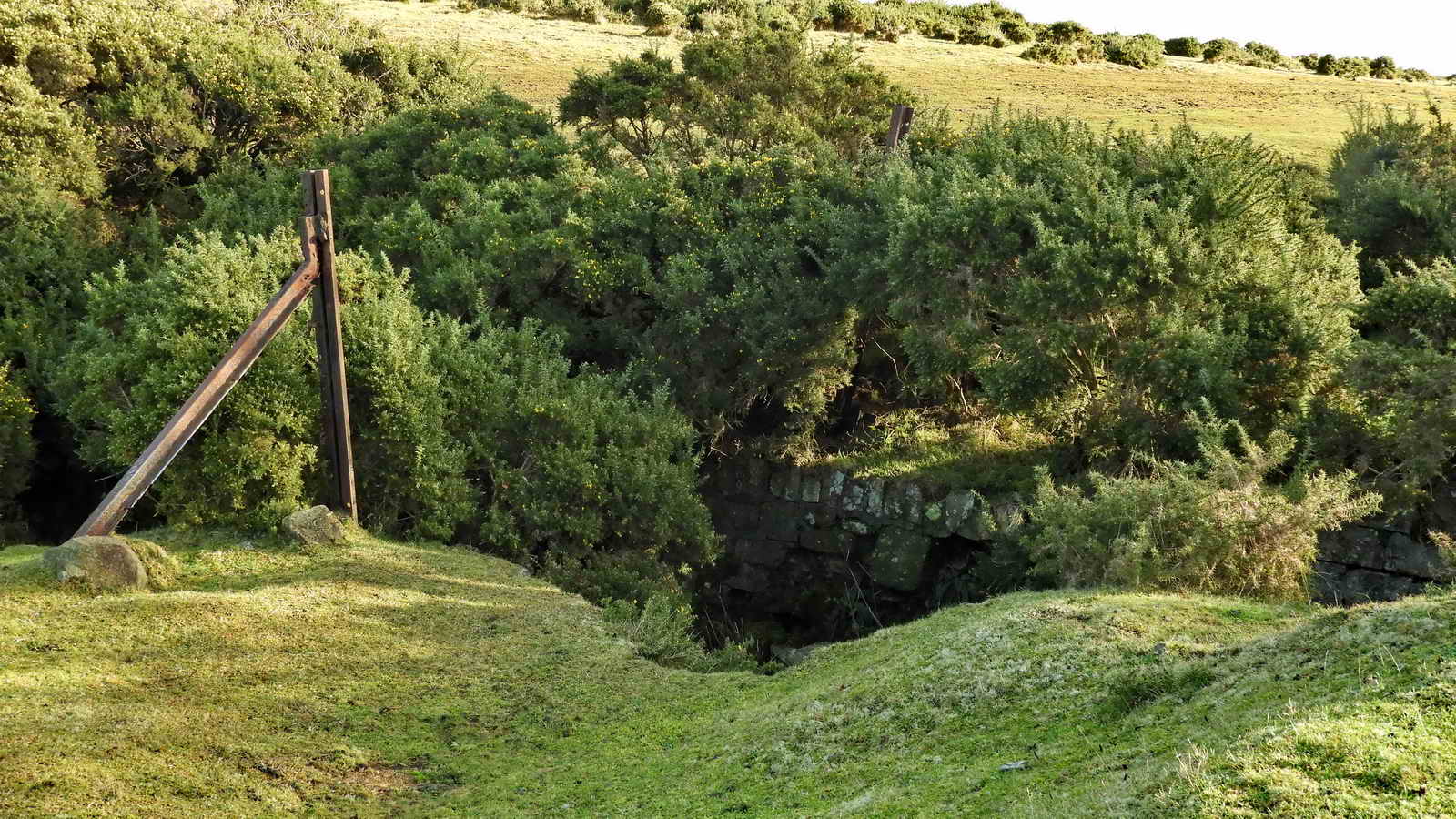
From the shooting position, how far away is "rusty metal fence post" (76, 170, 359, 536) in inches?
442

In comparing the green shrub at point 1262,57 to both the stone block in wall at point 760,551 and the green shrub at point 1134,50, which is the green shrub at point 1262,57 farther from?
the stone block in wall at point 760,551

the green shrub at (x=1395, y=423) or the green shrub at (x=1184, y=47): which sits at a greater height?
the green shrub at (x=1184, y=47)

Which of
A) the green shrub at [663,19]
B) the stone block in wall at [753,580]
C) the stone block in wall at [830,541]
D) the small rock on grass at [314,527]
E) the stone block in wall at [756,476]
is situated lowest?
the stone block in wall at [753,580]

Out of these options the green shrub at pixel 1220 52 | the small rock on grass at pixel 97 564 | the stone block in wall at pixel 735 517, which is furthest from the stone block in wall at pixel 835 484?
the green shrub at pixel 1220 52

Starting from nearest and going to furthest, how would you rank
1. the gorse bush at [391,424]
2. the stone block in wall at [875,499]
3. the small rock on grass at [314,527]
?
1. the small rock on grass at [314,527]
2. the gorse bush at [391,424]
3. the stone block in wall at [875,499]

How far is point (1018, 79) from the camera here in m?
40.2

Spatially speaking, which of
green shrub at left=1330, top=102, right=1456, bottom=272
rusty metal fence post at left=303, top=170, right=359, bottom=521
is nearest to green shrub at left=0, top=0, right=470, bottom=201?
rusty metal fence post at left=303, top=170, right=359, bottom=521

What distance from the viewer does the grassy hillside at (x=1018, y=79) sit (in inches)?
1356

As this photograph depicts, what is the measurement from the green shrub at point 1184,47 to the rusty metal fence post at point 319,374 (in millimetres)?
44747

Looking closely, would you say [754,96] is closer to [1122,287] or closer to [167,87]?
[1122,287]

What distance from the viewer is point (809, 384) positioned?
18.3m

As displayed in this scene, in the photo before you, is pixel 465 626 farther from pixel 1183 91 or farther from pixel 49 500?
pixel 1183 91

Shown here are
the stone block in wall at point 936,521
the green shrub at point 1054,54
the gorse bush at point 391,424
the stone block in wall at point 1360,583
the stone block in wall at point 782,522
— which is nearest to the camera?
the gorse bush at point 391,424

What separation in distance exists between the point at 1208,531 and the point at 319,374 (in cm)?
1042
